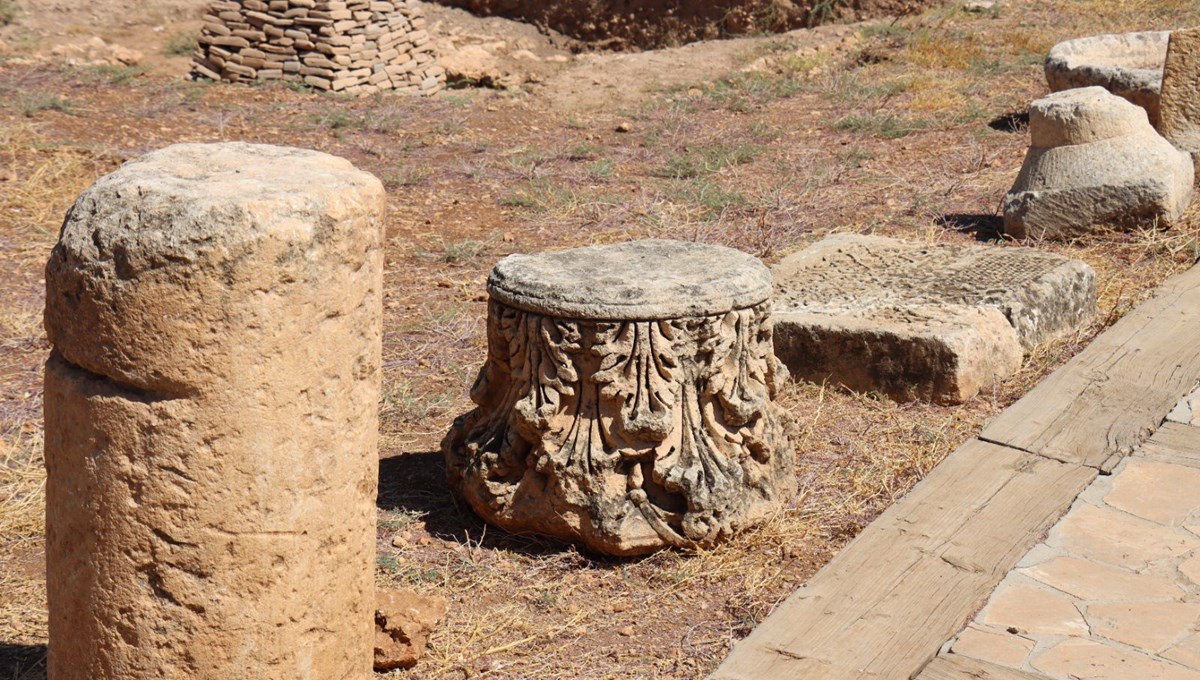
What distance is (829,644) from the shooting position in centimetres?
353

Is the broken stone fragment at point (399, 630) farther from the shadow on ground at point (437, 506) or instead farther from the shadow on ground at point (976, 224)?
the shadow on ground at point (976, 224)

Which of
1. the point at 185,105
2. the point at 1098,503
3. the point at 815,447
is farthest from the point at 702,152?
the point at 1098,503

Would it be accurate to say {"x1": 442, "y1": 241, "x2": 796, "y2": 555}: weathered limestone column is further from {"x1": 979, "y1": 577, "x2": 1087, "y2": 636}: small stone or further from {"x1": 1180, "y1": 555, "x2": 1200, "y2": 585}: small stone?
{"x1": 1180, "y1": 555, "x2": 1200, "y2": 585}: small stone

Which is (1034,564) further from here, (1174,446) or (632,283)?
(632,283)

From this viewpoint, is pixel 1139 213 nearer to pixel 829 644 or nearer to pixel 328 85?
pixel 829 644

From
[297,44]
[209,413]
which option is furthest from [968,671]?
[297,44]

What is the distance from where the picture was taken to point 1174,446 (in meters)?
4.68

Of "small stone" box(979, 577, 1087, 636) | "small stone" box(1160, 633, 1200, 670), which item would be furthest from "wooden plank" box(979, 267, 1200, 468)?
"small stone" box(1160, 633, 1200, 670)

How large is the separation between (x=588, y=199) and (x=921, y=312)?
10.4 ft

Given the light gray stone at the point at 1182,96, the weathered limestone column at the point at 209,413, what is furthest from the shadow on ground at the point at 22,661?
the light gray stone at the point at 1182,96

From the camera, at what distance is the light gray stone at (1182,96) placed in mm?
8141

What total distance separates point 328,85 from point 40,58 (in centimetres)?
279

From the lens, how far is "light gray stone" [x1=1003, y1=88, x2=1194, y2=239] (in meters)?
7.04

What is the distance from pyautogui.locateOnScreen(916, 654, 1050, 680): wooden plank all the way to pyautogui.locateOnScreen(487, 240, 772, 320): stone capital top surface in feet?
4.01
